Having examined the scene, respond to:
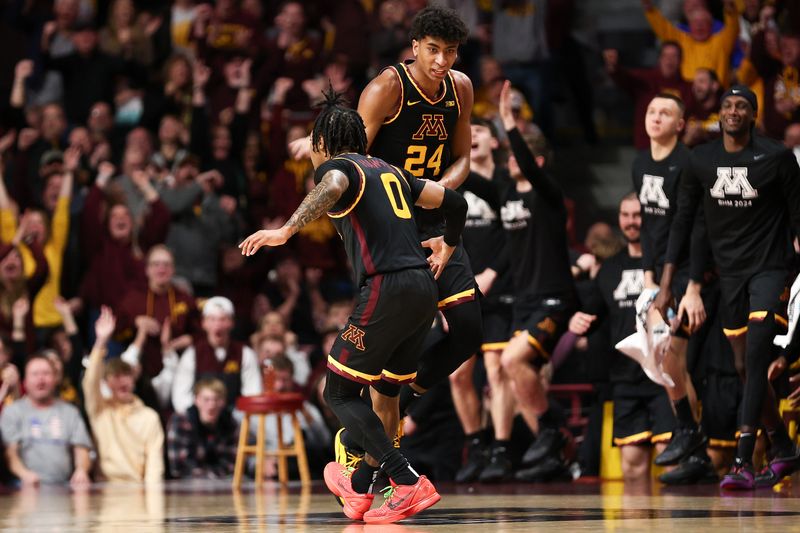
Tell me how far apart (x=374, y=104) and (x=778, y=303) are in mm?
2764

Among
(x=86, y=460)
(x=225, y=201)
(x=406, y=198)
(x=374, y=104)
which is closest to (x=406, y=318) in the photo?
(x=406, y=198)

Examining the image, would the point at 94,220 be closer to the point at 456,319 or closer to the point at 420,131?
the point at 420,131

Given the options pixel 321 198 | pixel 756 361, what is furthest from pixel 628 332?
pixel 321 198

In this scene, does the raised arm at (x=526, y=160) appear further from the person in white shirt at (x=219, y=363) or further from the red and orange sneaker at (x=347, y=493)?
the person in white shirt at (x=219, y=363)

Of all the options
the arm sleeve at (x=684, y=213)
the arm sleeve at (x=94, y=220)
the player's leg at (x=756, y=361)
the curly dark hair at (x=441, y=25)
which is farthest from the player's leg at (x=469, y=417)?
the arm sleeve at (x=94, y=220)

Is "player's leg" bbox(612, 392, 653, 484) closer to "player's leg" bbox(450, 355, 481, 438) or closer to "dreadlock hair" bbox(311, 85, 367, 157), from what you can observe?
"player's leg" bbox(450, 355, 481, 438)

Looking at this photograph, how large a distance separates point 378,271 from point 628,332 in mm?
3791

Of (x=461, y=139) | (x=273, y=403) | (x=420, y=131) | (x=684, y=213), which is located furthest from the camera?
(x=273, y=403)

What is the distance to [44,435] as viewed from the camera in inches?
448

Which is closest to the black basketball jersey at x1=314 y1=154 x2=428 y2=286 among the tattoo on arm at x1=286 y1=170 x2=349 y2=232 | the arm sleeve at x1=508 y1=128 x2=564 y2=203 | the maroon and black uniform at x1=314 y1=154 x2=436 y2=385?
the maroon and black uniform at x1=314 y1=154 x2=436 y2=385

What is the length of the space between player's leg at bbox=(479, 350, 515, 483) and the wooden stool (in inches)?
55.7

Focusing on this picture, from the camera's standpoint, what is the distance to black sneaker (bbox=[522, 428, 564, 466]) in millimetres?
9727

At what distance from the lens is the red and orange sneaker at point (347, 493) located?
6.54 meters

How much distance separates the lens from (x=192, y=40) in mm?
15453
